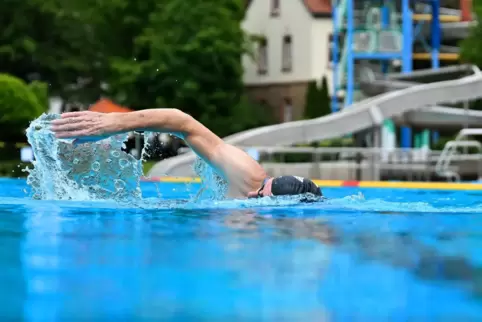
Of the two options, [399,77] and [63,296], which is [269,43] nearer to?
[399,77]

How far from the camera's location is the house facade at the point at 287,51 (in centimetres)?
4600

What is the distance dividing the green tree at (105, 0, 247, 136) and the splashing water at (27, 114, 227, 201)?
2662 cm

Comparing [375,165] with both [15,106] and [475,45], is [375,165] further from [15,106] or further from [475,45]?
[475,45]

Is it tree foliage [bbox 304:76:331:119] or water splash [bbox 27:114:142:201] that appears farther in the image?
tree foliage [bbox 304:76:331:119]

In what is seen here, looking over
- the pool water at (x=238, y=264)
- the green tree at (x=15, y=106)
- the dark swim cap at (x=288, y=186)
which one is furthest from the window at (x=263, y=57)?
the pool water at (x=238, y=264)

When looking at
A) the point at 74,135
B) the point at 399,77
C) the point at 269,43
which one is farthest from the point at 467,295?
the point at 269,43

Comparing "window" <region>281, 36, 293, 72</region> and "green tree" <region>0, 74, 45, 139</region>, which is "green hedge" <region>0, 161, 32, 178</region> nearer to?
"green tree" <region>0, 74, 45, 139</region>

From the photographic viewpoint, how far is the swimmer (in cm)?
1042

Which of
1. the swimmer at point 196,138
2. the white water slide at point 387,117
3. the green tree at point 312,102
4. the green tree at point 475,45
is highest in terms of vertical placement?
the green tree at point 475,45

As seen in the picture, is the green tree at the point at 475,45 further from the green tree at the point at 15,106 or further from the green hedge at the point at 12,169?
the green hedge at the point at 12,169

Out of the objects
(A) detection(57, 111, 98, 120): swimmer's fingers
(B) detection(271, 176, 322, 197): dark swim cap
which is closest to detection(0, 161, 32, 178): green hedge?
(A) detection(57, 111, 98, 120): swimmer's fingers

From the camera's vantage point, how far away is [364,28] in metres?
38.0

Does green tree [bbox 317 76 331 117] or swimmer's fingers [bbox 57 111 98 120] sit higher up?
green tree [bbox 317 76 331 117]

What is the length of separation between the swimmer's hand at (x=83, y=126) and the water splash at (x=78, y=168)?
32.5 inches
